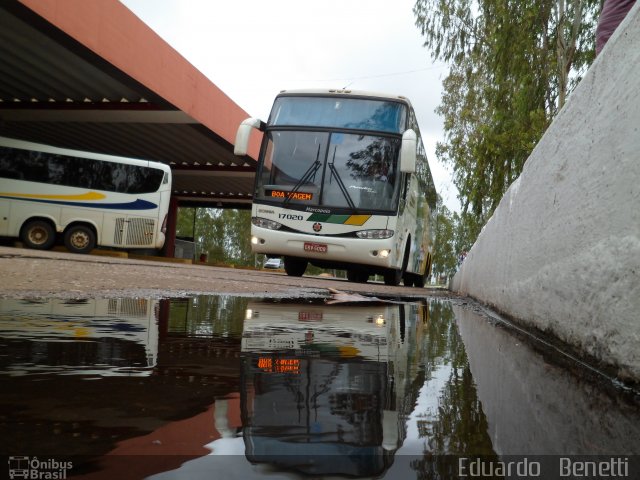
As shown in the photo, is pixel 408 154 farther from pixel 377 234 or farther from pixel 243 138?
pixel 243 138

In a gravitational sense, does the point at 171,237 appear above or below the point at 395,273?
above

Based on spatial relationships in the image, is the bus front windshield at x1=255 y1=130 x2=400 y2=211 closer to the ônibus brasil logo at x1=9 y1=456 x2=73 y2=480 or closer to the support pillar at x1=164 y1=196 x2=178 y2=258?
the ônibus brasil logo at x1=9 y1=456 x2=73 y2=480

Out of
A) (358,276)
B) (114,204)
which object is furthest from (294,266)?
(114,204)

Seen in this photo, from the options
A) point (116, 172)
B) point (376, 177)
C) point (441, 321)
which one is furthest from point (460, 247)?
point (441, 321)

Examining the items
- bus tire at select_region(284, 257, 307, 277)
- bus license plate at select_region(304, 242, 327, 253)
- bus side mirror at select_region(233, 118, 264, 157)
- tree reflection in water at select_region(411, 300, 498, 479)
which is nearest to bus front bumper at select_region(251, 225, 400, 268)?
bus license plate at select_region(304, 242, 327, 253)

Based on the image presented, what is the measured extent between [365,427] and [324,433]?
4.5 inches

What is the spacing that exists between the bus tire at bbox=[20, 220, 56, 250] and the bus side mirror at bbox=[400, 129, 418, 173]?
40.6 feet

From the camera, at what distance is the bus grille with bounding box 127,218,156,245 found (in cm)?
2000

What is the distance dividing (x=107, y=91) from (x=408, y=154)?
9923 millimetres

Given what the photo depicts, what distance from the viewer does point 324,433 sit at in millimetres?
1110

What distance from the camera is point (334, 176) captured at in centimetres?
1163

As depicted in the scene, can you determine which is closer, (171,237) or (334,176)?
(334,176)

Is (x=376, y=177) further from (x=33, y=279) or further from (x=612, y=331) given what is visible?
(x=612, y=331)

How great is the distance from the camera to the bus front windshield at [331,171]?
38.0 ft
